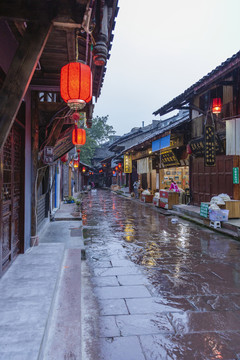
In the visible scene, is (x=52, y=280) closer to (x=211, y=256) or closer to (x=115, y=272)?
(x=115, y=272)

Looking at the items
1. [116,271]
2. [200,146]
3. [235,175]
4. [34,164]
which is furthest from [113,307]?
[200,146]

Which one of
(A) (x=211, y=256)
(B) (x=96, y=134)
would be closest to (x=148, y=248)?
(A) (x=211, y=256)

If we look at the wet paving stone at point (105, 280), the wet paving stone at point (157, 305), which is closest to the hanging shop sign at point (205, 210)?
the wet paving stone at point (105, 280)

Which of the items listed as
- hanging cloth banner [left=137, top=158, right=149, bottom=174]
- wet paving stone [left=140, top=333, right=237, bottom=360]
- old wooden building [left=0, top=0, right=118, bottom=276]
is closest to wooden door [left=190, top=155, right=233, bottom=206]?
hanging cloth banner [left=137, top=158, right=149, bottom=174]

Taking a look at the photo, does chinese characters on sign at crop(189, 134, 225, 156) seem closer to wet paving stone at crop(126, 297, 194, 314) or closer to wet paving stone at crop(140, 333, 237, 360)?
wet paving stone at crop(126, 297, 194, 314)

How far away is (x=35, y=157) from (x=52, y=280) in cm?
385

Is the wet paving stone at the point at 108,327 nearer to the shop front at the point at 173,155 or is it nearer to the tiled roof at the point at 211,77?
the tiled roof at the point at 211,77

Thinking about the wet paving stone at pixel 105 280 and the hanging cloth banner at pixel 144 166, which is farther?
the hanging cloth banner at pixel 144 166

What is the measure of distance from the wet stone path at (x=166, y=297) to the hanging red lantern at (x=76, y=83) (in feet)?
12.6

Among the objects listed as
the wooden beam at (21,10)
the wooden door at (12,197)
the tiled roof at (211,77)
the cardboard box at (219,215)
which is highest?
the tiled roof at (211,77)

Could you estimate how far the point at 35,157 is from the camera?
7.31m

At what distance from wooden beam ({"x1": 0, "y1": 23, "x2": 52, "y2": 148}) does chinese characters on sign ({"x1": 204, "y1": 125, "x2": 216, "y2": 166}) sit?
10.9 meters

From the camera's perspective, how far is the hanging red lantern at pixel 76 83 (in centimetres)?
503

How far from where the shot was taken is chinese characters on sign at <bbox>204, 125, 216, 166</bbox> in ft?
41.6
